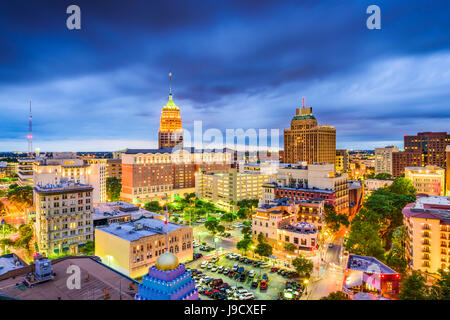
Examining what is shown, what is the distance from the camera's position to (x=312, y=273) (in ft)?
158

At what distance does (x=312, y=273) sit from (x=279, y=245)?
12974 millimetres


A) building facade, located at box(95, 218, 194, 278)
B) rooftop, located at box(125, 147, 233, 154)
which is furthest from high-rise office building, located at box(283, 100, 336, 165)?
building facade, located at box(95, 218, 194, 278)

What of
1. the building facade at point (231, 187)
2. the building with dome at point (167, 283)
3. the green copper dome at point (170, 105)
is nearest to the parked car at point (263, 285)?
the building with dome at point (167, 283)

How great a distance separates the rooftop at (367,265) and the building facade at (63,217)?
174 ft

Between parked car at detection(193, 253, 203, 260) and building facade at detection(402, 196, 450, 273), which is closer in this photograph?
building facade at detection(402, 196, 450, 273)

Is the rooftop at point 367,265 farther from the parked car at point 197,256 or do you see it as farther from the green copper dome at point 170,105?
the green copper dome at point 170,105

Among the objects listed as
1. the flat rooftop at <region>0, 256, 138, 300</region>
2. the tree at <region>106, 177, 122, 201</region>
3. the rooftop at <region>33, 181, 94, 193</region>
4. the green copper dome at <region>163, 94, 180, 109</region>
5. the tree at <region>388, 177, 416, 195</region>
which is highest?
the green copper dome at <region>163, 94, 180, 109</region>

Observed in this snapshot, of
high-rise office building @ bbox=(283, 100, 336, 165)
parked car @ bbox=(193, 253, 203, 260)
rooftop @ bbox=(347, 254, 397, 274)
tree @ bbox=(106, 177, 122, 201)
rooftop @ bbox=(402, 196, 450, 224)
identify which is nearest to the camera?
rooftop @ bbox=(347, 254, 397, 274)

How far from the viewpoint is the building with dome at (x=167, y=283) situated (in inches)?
802

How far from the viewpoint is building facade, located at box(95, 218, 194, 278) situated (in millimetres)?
45688

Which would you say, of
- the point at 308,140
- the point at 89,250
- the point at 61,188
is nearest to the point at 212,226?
the point at 89,250

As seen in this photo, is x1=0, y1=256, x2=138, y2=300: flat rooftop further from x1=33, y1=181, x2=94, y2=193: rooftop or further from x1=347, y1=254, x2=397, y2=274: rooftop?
x1=347, y1=254, x2=397, y2=274: rooftop

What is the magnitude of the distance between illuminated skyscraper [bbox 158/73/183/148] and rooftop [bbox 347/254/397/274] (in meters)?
120

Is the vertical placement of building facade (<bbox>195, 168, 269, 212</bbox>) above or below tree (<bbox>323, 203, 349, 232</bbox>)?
above
